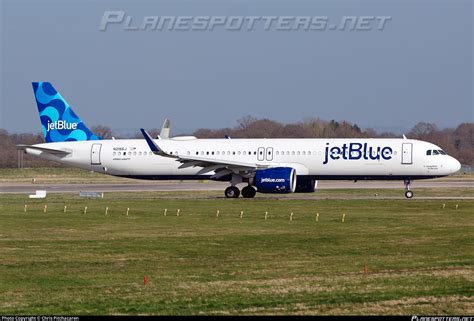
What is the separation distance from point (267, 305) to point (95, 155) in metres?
44.7

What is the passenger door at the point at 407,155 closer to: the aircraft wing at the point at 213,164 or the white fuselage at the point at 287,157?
the white fuselage at the point at 287,157

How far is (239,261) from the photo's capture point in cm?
2850

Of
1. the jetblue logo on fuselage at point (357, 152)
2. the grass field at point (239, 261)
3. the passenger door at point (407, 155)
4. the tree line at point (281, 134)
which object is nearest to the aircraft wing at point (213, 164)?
the jetblue logo on fuselage at point (357, 152)

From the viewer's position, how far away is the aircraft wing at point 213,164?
188 ft

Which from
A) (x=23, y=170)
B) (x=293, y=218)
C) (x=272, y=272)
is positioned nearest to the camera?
(x=272, y=272)

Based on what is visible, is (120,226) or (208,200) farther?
(208,200)

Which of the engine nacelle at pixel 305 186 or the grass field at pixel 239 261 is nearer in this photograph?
the grass field at pixel 239 261

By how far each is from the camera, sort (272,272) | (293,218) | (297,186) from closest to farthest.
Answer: (272,272), (293,218), (297,186)

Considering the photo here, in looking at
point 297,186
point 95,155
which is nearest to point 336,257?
point 297,186

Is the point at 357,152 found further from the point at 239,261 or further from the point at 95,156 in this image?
the point at 239,261

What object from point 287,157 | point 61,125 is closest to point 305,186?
point 287,157

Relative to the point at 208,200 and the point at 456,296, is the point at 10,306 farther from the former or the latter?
the point at 208,200

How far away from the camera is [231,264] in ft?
91.2

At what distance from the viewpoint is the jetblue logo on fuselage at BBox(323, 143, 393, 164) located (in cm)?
5791
